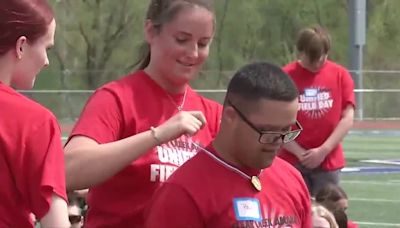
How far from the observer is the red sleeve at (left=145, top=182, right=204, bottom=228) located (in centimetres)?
367

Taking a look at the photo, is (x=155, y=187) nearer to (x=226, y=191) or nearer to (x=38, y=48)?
(x=226, y=191)

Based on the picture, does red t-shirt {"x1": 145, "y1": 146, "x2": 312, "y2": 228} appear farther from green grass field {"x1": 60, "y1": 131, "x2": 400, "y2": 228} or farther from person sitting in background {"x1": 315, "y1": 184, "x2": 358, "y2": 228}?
green grass field {"x1": 60, "y1": 131, "x2": 400, "y2": 228}

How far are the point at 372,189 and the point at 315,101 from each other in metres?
7.46

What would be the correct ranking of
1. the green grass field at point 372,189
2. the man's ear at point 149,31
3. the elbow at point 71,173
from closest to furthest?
the elbow at point 71,173 → the man's ear at point 149,31 → the green grass field at point 372,189

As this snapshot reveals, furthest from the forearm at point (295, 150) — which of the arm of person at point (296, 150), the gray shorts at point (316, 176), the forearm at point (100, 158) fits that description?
the forearm at point (100, 158)

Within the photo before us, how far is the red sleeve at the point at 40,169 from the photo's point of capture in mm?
3348

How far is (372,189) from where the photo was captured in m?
16.3

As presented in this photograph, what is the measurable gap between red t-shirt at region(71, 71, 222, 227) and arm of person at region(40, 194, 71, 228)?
2.46 ft

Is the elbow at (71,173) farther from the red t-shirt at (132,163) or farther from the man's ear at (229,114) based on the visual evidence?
the man's ear at (229,114)

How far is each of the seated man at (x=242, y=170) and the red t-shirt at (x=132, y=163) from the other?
1.14 feet

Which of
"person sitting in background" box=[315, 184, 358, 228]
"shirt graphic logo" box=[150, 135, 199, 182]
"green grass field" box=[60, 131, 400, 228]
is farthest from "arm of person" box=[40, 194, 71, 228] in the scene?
"green grass field" box=[60, 131, 400, 228]

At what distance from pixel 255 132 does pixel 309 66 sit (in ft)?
17.9

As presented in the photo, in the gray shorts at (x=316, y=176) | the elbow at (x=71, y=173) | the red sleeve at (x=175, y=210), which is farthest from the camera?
the gray shorts at (x=316, y=176)

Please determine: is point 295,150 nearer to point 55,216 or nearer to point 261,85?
point 261,85
